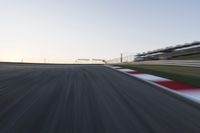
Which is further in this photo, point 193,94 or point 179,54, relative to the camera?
point 179,54

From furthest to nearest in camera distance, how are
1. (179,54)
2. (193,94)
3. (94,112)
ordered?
(179,54) → (193,94) → (94,112)

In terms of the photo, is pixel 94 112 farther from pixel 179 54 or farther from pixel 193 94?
pixel 179 54

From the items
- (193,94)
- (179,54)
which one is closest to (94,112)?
(193,94)

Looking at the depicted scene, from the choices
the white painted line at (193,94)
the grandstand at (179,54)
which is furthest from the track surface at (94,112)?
the grandstand at (179,54)

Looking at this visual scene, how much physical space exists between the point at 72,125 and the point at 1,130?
1.13m

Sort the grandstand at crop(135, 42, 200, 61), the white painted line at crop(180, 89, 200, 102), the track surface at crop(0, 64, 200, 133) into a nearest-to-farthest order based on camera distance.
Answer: the track surface at crop(0, 64, 200, 133)
the white painted line at crop(180, 89, 200, 102)
the grandstand at crop(135, 42, 200, 61)

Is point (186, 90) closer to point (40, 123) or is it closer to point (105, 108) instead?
point (105, 108)

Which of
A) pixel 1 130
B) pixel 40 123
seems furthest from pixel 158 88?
pixel 1 130

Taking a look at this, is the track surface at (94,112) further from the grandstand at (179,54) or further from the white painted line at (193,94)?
the grandstand at (179,54)

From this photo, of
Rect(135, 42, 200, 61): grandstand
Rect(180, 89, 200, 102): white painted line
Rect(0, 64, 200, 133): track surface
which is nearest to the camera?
Rect(0, 64, 200, 133): track surface

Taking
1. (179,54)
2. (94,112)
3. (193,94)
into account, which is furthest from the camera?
(179,54)

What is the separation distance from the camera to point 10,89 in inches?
344

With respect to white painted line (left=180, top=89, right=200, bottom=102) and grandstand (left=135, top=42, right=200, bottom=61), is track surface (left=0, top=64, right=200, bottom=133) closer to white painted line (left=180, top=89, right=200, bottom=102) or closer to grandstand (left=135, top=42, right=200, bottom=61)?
white painted line (left=180, top=89, right=200, bottom=102)

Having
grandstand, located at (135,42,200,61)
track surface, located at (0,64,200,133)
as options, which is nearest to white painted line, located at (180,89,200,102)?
track surface, located at (0,64,200,133)
